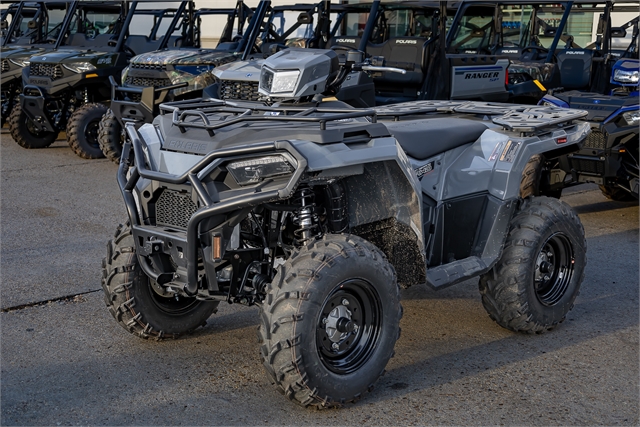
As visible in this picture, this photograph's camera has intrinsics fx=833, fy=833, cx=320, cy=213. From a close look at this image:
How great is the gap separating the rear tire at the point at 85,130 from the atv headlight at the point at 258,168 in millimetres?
8269

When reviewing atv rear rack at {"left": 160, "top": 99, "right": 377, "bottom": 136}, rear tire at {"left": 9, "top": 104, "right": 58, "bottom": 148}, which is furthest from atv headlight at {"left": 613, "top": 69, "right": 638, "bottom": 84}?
rear tire at {"left": 9, "top": 104, "right": 58, "bottom": 148}

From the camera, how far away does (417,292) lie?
5.66 m

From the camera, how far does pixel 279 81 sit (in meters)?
5.53

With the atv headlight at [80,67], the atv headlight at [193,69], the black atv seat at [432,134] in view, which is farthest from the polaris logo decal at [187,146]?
the atv headlight at [80,67]

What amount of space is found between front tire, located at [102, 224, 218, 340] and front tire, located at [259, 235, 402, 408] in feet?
3.30

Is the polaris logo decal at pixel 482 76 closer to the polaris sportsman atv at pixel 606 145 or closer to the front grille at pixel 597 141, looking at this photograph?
the polaris sportsman atv at pixel 606 145

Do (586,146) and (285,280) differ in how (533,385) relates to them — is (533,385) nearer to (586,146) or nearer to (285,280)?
(285,280)

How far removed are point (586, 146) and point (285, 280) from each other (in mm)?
4914

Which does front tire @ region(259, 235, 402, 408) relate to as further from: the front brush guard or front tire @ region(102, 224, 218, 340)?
front tire @ region(102, 224, 218, 340)

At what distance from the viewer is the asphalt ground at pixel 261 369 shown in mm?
3801

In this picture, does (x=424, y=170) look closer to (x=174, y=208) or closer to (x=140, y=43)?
(x=174, y=208)

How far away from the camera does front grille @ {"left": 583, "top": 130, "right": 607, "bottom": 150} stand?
760cm

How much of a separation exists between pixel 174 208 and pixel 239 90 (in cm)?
577

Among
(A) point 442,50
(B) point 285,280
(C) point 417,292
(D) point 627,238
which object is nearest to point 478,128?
(C) point 417,292
